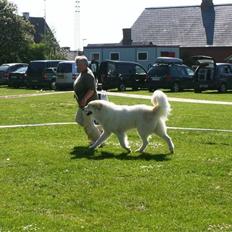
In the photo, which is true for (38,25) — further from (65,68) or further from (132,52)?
(65,68)

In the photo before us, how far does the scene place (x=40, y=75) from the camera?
130ft

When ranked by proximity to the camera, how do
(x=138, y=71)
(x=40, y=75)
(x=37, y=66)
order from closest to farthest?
1. (x=138, y=71)
2. (x=40, y=75)
3. (x=37, y=66)

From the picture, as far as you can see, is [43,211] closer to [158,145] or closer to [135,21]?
[158,145]

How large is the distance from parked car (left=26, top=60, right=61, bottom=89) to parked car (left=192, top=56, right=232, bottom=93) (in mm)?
9100

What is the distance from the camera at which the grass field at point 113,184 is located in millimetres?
6820

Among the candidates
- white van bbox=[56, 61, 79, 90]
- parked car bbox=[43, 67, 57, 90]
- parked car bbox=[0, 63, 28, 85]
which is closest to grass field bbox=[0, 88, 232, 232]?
white van bbox=[56, 61, 79, 90]

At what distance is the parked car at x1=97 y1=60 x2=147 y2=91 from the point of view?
121 ft

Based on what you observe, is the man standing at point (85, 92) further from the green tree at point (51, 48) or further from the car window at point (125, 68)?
the green tree at point (51, 48)

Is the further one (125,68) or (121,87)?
(125,68)

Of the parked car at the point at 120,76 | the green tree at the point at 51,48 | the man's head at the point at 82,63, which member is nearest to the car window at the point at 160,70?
the parked car at the point at 120,76

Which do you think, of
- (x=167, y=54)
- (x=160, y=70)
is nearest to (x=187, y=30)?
(x=167, y=54)

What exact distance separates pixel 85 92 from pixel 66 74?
80.8ft

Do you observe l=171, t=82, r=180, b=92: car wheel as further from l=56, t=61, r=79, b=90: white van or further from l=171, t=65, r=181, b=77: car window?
l=56, t=61, r=79, b=90: white van

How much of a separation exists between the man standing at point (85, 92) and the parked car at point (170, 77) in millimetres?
23863
